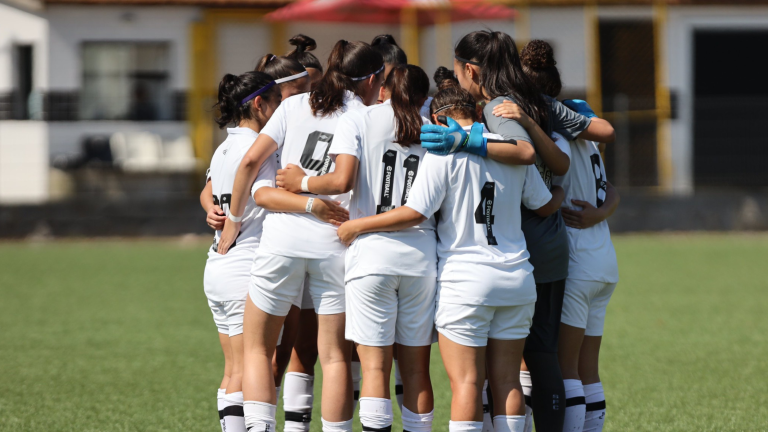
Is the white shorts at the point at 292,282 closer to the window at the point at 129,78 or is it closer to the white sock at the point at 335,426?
the white sock at the point at 335,426

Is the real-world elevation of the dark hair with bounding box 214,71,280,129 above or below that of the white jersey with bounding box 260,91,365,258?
above

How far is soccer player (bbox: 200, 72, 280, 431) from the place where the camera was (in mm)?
4074

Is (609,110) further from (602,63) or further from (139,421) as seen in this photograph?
(139,421)

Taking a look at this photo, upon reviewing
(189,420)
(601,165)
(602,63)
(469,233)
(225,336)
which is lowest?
(189,420)

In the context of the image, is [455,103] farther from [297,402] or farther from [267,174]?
[297,402]

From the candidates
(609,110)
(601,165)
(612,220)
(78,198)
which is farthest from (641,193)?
(601,165)

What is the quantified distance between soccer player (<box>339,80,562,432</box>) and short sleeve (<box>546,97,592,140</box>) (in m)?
0.40

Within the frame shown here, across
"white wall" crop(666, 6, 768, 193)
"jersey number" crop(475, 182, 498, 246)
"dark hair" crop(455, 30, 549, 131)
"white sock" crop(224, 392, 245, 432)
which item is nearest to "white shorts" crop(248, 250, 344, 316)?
"white sock" crop(224, 392, 245, 432)

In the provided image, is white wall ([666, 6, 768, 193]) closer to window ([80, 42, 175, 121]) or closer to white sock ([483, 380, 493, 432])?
window ([80, 42, 175, 121])

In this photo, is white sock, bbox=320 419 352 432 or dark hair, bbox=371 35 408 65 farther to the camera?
dark hair, bbox=371 35 408 65

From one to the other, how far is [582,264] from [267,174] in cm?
155

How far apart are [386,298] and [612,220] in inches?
506

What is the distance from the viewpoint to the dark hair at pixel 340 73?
3869mm

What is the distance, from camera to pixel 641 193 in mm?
16406
